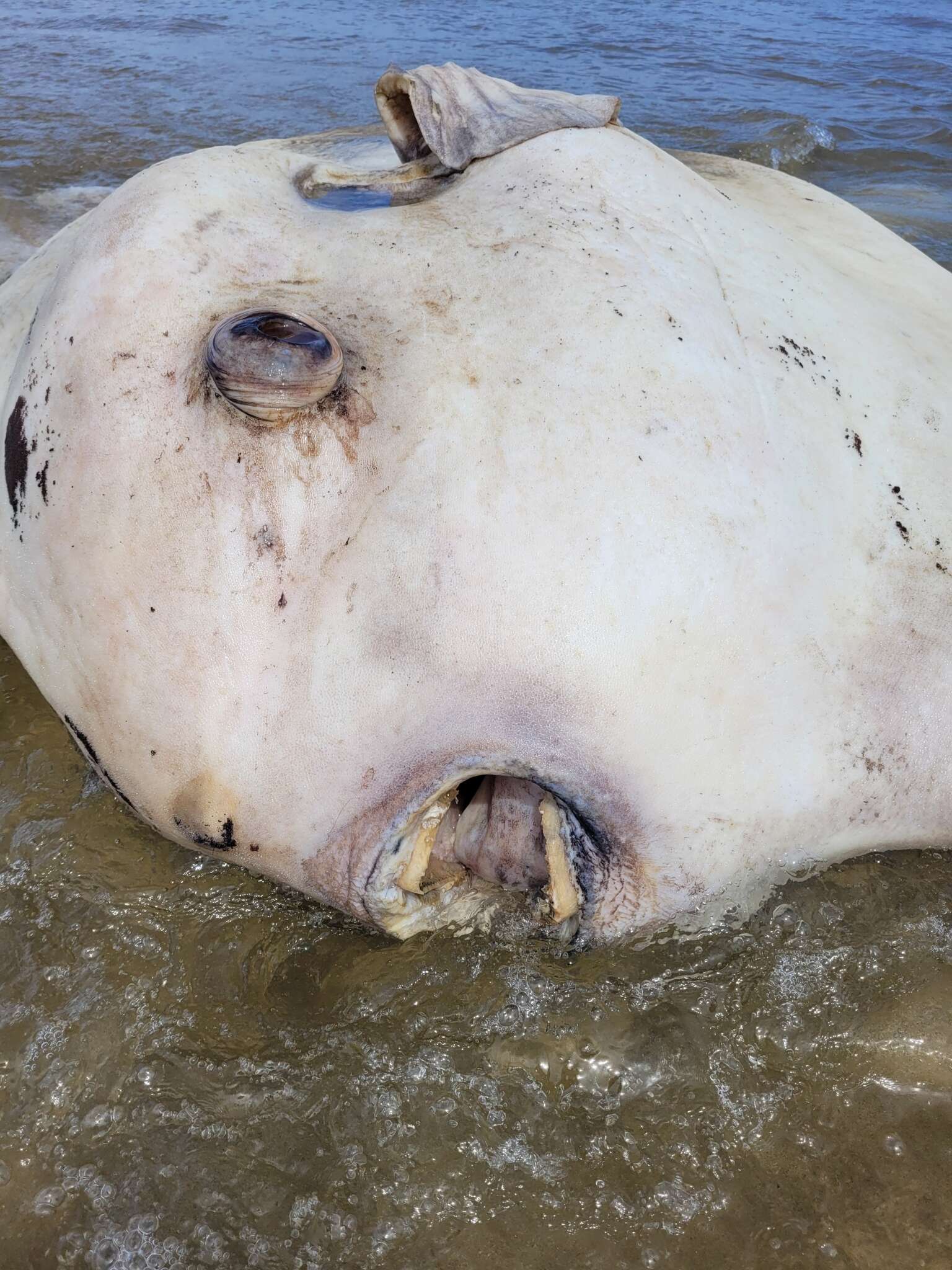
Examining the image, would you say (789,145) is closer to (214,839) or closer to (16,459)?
(16,459)

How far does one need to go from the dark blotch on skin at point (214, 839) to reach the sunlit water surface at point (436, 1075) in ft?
1.04

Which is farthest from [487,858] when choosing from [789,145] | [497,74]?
[497,74]

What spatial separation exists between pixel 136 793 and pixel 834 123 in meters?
6.08

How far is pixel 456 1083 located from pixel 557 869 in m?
0.37

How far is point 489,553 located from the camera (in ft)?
4.51

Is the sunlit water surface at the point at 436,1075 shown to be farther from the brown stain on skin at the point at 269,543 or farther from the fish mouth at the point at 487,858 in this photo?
the brown stain on skin at the point at 269,543

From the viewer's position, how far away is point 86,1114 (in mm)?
1537

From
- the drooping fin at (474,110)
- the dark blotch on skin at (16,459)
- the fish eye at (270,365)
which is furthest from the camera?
the drooping fin at (474,110)

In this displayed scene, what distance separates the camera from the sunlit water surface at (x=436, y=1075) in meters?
1.43

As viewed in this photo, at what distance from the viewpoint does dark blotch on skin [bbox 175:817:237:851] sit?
151cm

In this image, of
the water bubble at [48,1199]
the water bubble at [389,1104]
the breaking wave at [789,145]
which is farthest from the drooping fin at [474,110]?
the breaking wave at [789,145]

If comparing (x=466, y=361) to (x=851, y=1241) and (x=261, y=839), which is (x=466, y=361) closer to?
(x=261, y=839)

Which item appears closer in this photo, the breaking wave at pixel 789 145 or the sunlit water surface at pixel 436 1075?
the sunlit water surface at pixel 436 1075

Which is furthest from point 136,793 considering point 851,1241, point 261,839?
point 851,1241
